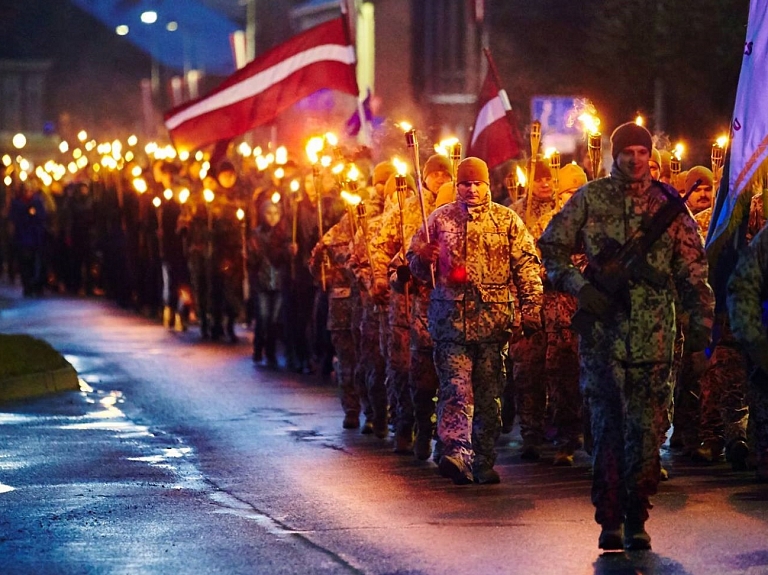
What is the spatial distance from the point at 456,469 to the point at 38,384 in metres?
6.68

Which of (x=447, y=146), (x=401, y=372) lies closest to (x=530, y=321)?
(x=401, y=372)

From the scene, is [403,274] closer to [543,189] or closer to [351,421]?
[543,189]

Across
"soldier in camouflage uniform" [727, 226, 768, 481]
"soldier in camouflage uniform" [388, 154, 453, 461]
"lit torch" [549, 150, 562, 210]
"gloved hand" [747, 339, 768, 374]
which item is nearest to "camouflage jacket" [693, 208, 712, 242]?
"lit torch" [549, 150, 562, 210]

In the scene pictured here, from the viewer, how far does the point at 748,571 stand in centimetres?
861

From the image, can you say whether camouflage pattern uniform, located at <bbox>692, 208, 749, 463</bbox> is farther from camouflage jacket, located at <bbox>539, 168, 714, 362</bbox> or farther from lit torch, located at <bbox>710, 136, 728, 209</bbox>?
camouflage jacket, located at <bbox>539, 168, 714, 362</bbox>

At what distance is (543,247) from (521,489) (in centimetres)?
233

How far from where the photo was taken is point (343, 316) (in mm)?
14945

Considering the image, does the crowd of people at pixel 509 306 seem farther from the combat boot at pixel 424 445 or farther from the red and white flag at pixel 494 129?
the red and white flag at pixel 494 129

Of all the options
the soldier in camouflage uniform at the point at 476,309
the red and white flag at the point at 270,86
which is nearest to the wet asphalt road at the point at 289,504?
the soldier in camouflage uniform at the point at 476,309

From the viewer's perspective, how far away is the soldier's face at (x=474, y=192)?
1151 centimetres

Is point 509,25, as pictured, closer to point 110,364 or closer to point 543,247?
point 110,364

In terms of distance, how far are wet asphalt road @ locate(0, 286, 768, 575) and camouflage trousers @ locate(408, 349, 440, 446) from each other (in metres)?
0.34

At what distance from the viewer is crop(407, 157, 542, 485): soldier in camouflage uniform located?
11500 mm

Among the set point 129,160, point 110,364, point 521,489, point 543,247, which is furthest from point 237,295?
→ point 543,247
